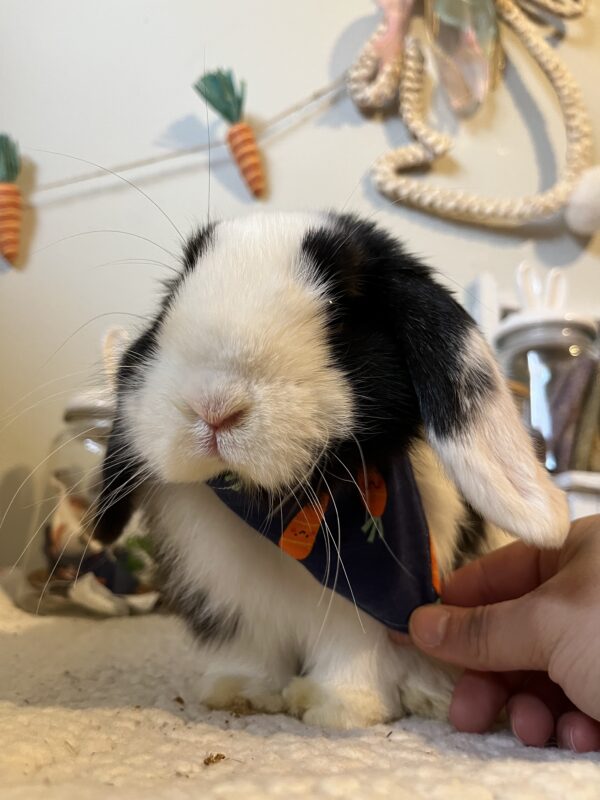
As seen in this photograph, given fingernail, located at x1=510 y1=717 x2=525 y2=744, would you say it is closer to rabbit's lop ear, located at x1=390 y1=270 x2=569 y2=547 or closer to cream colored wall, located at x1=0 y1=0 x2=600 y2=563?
rabbit's lop ear, located at x1=390 y1=270 x2=569 y2=547

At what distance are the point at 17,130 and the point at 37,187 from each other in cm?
15

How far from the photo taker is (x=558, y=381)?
4.16 feet

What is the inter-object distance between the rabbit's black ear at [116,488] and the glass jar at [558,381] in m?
0.80

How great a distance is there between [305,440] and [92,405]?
583 millimetres

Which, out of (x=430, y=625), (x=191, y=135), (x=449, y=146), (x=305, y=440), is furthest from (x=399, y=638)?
(x=191, y=135)

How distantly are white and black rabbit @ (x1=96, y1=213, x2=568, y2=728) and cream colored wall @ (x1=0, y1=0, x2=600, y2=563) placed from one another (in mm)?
886

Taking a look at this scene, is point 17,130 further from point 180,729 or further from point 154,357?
point 180,729

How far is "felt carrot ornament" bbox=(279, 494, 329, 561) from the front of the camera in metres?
0.58

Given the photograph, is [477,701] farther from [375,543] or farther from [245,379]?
[245,379]

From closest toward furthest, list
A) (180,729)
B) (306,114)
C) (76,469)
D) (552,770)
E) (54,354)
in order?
(552,770), (180,729), (76,469), (54,354), (306,114)

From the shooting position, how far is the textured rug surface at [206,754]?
38 cm

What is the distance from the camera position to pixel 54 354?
144 centimetres

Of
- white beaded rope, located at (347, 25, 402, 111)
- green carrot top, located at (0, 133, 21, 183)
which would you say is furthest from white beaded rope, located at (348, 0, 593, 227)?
green carrot top, located at (0, 133, 21, 183)

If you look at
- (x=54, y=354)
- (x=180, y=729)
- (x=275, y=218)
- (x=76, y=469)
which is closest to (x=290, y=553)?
(x=180, y=729)
